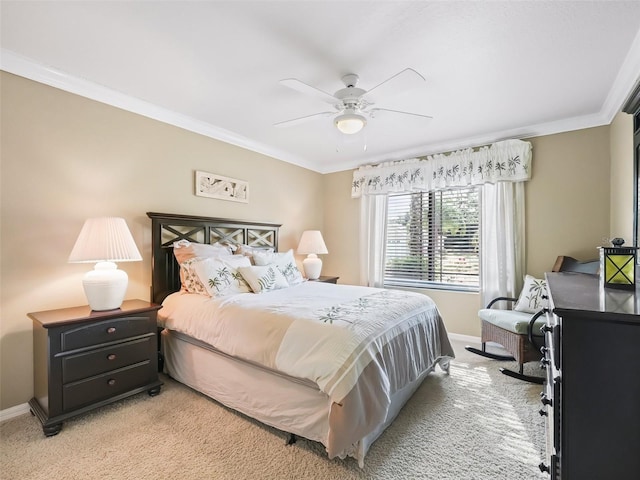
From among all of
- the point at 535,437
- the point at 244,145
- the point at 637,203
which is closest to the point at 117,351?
the point at 244,145

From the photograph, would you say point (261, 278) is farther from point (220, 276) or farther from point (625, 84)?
point (625, 84)

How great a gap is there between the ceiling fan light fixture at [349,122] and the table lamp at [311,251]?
2.17 m

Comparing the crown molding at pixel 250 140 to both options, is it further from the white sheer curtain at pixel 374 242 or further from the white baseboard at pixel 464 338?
the white baseboard at pixel 464 338

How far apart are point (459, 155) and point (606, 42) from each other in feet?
6.33

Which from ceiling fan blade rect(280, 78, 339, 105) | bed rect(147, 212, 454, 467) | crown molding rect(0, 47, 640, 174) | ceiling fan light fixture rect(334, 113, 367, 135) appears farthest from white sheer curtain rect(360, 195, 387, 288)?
ceiling fan blade rect(280, 78, 339, 105)

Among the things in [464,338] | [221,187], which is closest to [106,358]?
[221,187]

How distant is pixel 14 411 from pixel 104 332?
86cm

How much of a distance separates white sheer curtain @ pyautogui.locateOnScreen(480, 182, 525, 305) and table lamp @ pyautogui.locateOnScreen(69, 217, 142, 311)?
3.76 metres

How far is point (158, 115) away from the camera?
306 centimetres

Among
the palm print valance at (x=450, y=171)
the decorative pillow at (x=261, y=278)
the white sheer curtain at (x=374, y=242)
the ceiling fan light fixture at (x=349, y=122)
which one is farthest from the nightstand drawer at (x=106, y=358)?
the palm print valance at (x=450, y=171)

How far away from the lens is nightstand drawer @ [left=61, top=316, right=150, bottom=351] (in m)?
2.09

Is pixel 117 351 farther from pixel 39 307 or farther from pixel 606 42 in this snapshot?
pixel 606 42

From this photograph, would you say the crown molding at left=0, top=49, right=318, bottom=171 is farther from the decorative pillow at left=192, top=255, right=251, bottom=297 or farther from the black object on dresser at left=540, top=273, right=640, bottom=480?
the black object on dresser at left=540, top=273, right=640, bottom=480

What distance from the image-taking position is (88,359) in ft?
7.10
